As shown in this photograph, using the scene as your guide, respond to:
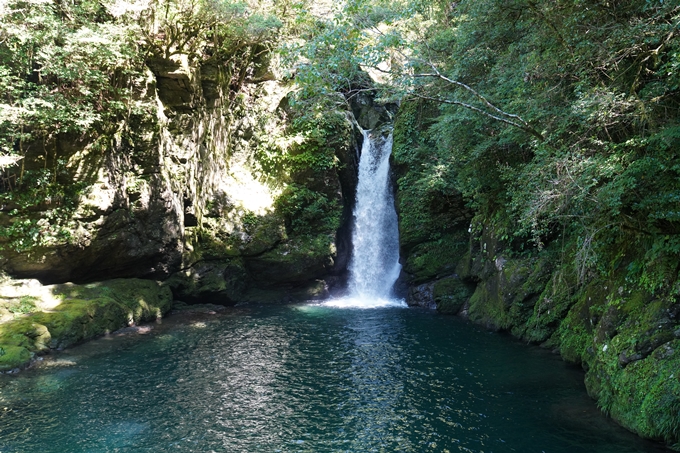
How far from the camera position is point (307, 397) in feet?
28.3

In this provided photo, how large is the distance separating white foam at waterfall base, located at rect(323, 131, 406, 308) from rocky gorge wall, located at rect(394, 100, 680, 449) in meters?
0.92

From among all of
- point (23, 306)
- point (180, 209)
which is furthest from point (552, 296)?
point (23, 306)

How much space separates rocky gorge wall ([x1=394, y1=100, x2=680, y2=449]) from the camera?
671cm

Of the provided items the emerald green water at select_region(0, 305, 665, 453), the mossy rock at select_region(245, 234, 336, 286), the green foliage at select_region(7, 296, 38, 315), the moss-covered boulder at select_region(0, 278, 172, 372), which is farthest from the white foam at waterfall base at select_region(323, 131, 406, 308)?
the green foliage at select_region(7, 296, 38, 315)

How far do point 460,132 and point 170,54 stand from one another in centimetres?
1122

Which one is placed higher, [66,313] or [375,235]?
[375,235]

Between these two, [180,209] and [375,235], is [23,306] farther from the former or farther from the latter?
[375,235]

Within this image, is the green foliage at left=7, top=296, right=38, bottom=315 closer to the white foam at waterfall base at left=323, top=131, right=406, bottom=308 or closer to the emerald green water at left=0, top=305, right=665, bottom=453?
the emerald green water at left=0, top=305, right=665, bottom=453

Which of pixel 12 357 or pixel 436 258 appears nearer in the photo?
pixel 12 357

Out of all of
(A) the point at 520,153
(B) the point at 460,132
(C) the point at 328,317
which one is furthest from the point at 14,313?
(A) the point at 520,153

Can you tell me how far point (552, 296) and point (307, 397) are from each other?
21.5 ft

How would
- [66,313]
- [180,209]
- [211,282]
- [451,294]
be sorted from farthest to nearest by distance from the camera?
[211,282]
[180,209]
[451,294]
[66,313]

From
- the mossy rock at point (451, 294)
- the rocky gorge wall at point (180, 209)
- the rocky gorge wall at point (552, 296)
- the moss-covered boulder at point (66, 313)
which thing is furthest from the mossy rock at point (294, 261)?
the mossy rock at point (451, 294)

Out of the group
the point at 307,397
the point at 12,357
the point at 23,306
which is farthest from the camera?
the point at 23,306
